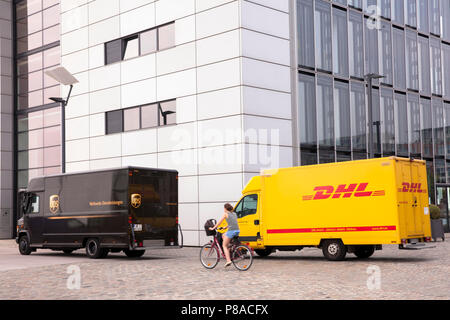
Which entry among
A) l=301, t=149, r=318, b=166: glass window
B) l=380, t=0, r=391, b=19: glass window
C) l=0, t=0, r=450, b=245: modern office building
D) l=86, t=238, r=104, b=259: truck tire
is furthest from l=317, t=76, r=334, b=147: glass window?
l=86, t=238, r=104, b=259: truck tire

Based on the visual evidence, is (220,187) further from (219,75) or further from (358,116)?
(358,116)

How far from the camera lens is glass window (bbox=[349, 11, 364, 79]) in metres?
27.4

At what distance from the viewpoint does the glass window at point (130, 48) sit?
89.2 feet

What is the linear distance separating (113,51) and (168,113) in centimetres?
509

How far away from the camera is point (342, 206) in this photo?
16062 millimetres

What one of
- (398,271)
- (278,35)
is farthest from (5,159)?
(398,271)

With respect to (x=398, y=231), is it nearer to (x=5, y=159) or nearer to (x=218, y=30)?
(x=218, y=30)

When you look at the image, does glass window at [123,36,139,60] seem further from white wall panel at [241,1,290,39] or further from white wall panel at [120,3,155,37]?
white wall panel at [241,1,290,39]

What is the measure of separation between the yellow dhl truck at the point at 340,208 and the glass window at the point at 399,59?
1402cm

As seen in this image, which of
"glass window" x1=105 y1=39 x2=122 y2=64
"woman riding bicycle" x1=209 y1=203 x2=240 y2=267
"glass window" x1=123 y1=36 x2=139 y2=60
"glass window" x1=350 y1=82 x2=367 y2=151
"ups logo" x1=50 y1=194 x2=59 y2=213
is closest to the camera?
"woman riding bicycle" x1=209 y1=203 x2=240 y2=267

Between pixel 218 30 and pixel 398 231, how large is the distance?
11.7 meters

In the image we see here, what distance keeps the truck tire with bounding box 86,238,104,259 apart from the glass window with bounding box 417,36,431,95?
1987 centimetres

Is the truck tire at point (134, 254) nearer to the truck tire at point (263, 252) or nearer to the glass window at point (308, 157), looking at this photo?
the truck tire at point (263, 252)

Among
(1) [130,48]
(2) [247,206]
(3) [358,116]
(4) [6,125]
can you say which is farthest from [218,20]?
(4) [6,125]
